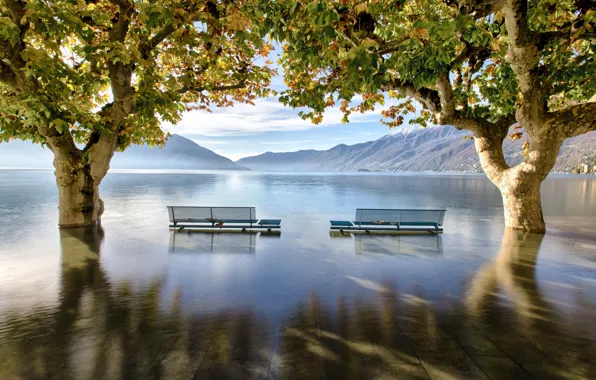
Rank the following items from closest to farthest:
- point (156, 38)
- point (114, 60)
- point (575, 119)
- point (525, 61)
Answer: point (114, 60), point (525, 61), point (156, 38), point (575, 119)

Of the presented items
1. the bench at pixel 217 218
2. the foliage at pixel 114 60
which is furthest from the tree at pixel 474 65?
the bench at pixel 217 218

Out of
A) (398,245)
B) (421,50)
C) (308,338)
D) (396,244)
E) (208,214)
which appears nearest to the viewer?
(308,338)

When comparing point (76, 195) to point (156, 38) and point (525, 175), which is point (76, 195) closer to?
point (156, 38)

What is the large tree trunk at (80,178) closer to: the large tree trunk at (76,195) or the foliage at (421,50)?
the large tree trunk at (76,195)

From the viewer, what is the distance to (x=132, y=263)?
27.7 feet

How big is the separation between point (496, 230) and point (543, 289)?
7.97 m

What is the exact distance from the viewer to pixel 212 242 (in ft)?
35.3

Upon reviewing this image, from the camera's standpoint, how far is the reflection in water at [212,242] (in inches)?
385

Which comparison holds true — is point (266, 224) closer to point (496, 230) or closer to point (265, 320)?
point (265, 320)

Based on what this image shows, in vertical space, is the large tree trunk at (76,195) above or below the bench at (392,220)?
above

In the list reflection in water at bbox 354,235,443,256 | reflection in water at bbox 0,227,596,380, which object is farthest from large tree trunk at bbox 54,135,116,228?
reflection in water at bbox 354,235,443,256

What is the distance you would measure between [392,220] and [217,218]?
23.8ft

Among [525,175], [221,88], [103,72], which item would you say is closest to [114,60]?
[103,72]

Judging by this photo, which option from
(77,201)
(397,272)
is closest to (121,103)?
(77,201)
